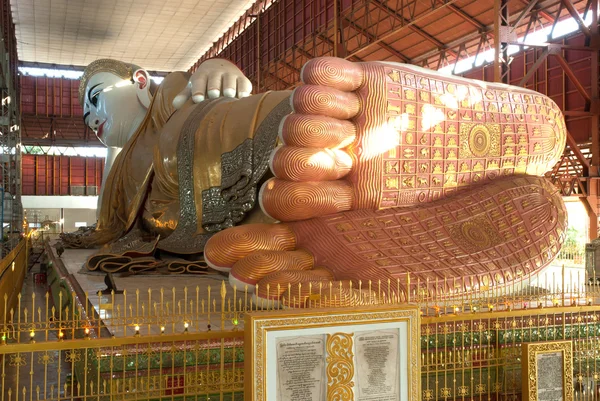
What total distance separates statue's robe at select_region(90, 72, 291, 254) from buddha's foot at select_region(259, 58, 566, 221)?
859 millimetres

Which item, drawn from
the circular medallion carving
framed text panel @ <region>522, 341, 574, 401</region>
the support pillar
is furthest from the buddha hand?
the support pillar

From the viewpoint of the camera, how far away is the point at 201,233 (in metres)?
5.30

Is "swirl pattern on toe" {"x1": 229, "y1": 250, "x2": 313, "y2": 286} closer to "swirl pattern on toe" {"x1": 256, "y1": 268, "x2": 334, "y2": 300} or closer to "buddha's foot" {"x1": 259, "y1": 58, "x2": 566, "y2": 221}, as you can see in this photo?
"swirl pattern on toe" {"x1": 256, "y1": 268, "x2": 334, "y2": 300}

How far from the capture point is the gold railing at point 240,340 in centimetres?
272

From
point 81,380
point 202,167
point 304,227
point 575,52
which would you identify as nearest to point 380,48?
point 575,52

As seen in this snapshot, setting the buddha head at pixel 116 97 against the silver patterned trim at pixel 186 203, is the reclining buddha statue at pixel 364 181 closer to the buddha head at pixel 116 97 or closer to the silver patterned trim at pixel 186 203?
the silver patterned trim at pixel 186 203

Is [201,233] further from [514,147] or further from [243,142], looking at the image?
[514,147]

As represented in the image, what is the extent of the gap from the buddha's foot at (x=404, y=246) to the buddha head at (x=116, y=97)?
187 inches

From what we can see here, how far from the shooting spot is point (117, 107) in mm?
8195

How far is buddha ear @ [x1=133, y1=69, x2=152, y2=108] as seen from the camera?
26.6 ft

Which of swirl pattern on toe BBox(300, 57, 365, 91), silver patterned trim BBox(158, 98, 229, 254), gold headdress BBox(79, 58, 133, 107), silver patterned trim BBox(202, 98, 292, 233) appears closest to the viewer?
swirl pattern on toe BBox(300, 57, 365, 91)

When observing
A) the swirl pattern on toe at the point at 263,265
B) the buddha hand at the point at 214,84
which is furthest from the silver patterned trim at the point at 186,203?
the swirl pattern on toe at the point at 263,265

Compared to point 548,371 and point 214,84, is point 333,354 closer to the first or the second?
point 548,371

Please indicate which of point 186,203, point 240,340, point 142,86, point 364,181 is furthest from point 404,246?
point 142,86
